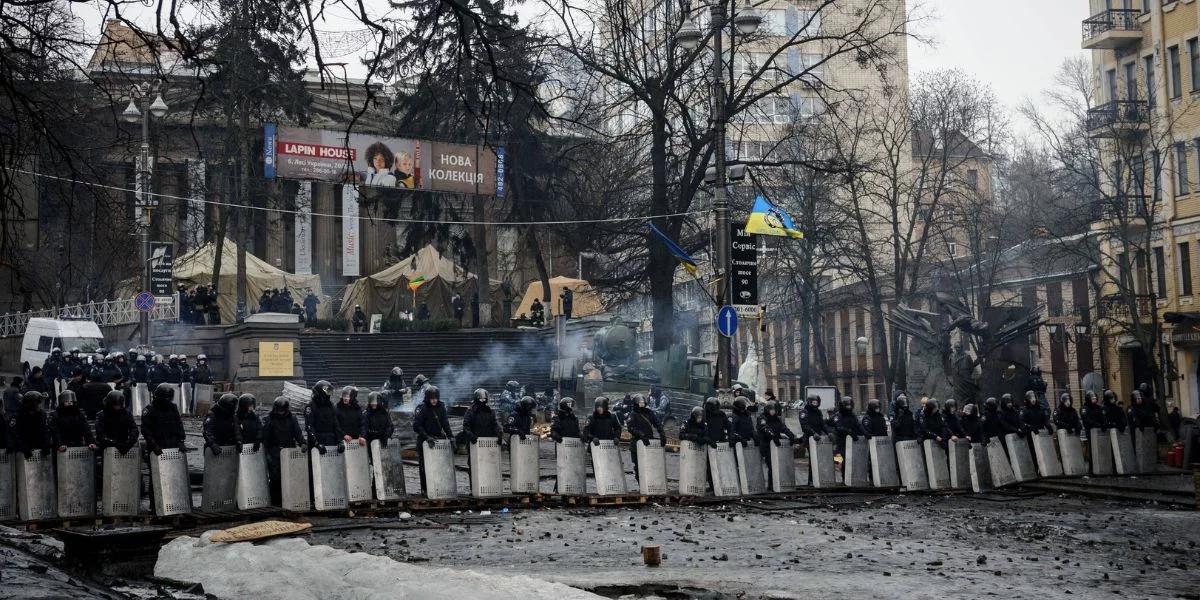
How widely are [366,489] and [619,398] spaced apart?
17879 millimetres

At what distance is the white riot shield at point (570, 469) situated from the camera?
Result: 19.6m

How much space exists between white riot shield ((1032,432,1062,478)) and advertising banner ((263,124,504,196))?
20.4 m

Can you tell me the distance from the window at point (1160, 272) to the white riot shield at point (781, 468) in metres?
27.0

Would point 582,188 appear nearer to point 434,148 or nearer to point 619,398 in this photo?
point 434,148

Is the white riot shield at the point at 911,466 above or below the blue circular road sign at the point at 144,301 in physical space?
below

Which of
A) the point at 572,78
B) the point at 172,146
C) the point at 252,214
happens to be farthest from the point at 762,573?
the point at 252,214

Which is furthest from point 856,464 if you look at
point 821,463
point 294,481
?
point 294,481

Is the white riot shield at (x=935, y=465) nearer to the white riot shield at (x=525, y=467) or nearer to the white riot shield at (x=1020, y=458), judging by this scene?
the white riot shield at (x=1020, y=458)

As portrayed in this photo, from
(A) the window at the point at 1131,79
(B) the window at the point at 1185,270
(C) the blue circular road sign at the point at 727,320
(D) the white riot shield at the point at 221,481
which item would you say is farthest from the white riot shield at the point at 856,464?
(A) the window at the point at 1131,79

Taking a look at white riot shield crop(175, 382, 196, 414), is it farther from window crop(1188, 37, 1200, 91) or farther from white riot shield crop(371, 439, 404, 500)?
window crop(1188, 37, 1200, 91)

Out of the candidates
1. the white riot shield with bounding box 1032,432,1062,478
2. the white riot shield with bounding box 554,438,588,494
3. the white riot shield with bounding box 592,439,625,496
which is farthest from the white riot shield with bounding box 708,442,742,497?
the white riot shield with bounding box 1032,432,1062,478

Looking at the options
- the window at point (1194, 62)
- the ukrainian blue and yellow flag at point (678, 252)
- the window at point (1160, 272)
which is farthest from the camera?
the window at point (1160, 272)

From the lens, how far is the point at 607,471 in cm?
1962

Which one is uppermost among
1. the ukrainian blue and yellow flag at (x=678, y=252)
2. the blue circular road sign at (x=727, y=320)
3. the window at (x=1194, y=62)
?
the window at (x=1194, y=62)
